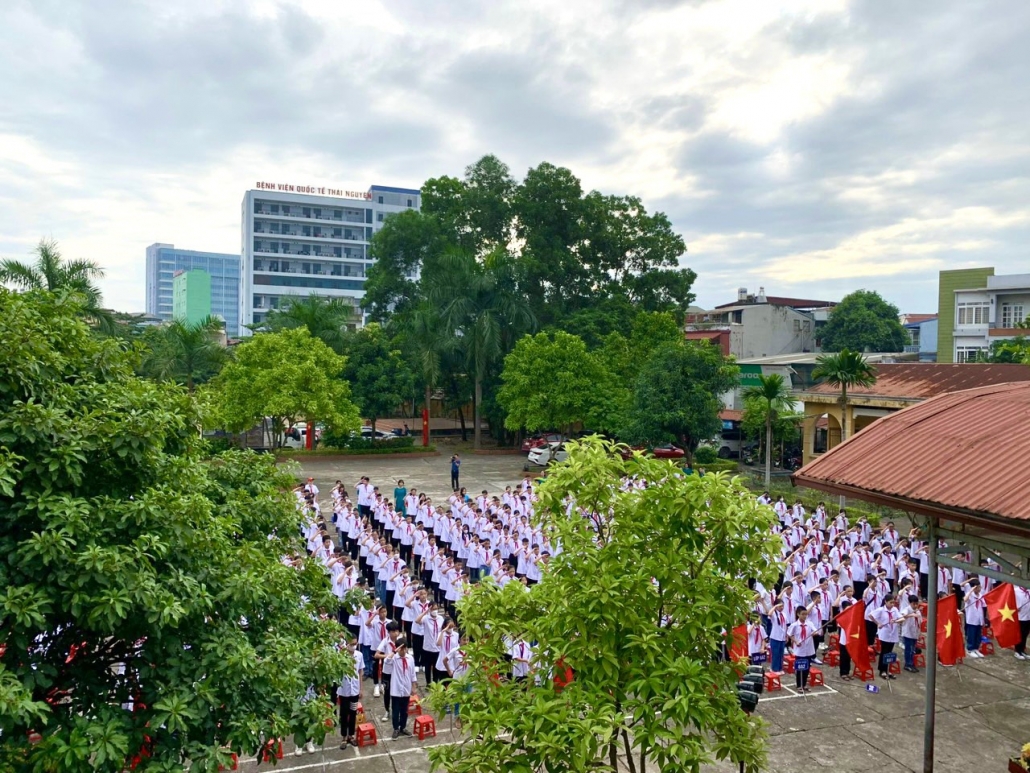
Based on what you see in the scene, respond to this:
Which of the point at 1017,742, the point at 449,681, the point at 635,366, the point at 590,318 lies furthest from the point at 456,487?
the point at 449,681

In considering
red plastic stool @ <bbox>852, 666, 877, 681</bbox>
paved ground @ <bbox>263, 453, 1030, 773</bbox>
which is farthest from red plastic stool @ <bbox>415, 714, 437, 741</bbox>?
red plastic stool @ <bbox>852, 666, 877, 681</bbox>

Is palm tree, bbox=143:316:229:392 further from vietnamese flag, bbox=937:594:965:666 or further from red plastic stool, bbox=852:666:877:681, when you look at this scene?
vietnamese flag, bbox=937:594:965:666

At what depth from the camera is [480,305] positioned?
1395 inches

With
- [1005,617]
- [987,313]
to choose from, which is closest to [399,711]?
[1005,617]

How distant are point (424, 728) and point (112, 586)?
5713mm

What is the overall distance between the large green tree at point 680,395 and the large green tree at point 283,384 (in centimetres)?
1056

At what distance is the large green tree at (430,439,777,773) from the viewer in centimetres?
420

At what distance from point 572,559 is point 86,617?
9.03ft

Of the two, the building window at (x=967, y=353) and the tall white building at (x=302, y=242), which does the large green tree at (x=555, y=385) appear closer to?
the building window at (x=967, y=353)

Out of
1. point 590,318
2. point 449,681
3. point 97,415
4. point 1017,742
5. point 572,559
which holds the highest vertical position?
point 590,318

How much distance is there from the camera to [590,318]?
119ft

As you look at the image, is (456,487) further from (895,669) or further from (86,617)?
(86,617)

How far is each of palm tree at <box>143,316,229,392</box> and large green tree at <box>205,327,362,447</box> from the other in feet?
4.10

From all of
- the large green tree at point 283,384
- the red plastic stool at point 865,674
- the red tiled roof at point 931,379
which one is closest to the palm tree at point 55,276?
the large green tree at point 283,384
